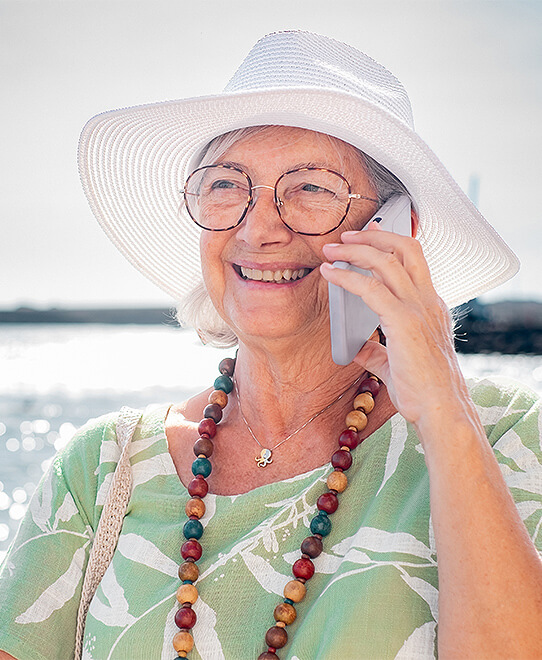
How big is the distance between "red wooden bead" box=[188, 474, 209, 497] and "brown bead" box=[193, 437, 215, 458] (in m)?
0.11

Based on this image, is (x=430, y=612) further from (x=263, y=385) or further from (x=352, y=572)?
(x=263, y=385)

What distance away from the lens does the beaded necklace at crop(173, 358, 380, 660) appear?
5.62ft

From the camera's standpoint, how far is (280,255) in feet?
6.64

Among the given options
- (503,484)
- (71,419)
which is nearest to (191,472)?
(503,484)

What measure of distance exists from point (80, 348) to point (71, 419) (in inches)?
512

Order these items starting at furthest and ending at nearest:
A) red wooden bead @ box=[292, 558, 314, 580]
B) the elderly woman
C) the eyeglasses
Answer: the eyeglasses
red wooden bead @ box=[292, 558, 314, 580]
the elderly woman

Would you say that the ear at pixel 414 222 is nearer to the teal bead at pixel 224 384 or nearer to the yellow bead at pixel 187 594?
the teal bead at pixel 224 384

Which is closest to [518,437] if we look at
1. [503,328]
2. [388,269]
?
[388,269]

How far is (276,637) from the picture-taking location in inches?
65.8

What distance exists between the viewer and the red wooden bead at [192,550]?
190 cm

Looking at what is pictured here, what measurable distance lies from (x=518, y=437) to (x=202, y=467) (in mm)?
840

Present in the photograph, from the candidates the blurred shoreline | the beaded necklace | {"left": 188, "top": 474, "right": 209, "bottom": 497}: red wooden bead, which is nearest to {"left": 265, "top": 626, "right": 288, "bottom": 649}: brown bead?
the beaded necklace

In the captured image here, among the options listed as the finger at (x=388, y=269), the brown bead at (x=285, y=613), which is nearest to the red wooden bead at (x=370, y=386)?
the finger at (x=388, y=269)

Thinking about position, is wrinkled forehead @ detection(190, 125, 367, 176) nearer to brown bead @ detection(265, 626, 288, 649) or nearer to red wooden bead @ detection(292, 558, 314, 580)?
red wooden bead @ detection(292, 558, 314, 580)
